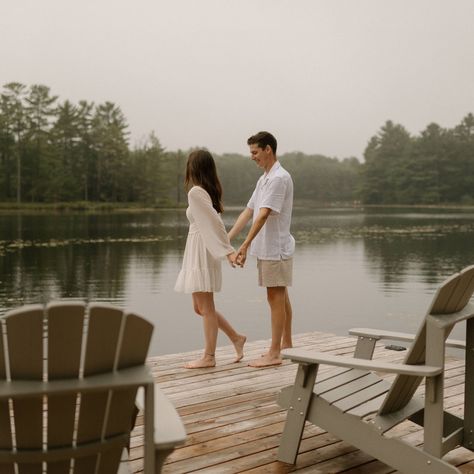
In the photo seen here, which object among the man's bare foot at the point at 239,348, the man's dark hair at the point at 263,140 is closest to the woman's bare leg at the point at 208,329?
the man's bare foot at the point at 239,348

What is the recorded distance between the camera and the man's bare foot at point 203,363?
204 inches

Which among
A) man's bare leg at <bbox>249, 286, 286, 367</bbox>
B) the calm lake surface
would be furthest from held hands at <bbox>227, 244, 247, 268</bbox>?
the calm lake surface

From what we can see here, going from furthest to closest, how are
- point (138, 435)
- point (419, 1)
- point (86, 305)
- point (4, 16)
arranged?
1. point (419, 1)
2. point (4, 16)
3. point (138, 435)
4. point (86, 305)

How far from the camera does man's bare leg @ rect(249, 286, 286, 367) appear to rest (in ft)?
17.2

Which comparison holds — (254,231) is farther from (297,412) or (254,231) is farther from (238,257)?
(297,412)

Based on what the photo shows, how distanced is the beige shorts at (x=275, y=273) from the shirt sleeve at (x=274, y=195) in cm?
40

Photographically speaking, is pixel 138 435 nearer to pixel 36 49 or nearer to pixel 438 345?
pixel 438 345

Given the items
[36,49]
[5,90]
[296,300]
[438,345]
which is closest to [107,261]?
[296,300]

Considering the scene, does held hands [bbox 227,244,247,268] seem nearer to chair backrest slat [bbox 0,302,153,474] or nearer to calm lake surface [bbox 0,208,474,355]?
chair backrest slat [bbox 0,302,153,474]

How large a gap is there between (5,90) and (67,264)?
2217 inches

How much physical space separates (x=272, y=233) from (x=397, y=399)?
8.13 feet

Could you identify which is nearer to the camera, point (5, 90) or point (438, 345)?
point (438, 345)

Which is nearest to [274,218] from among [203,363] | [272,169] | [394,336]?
[272,169]

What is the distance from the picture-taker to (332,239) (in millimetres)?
33219
